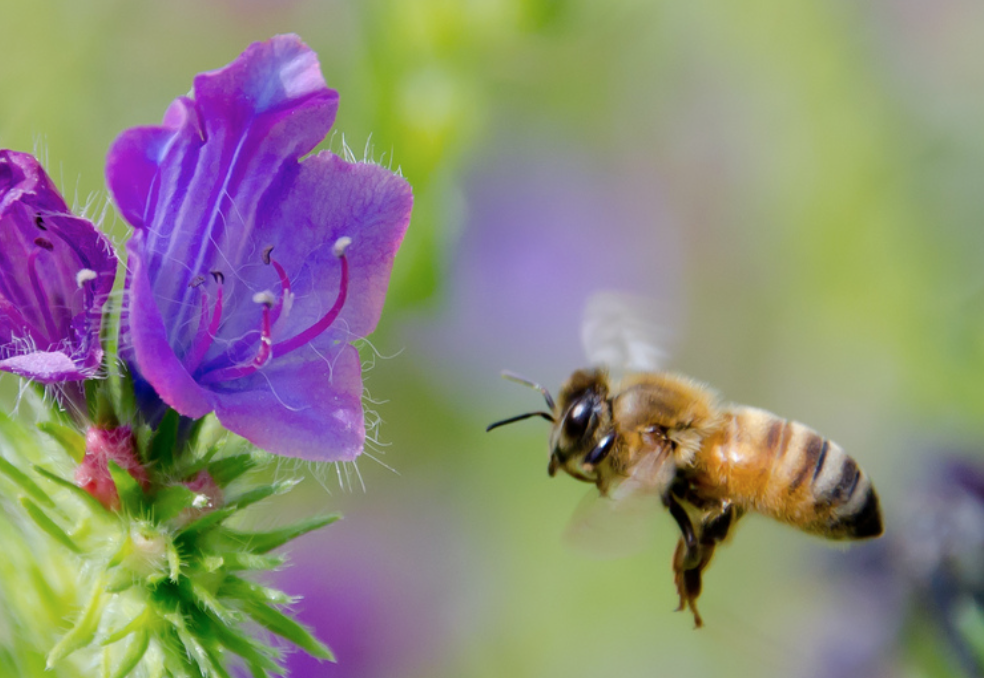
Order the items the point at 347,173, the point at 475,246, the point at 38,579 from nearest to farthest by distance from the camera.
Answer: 1. the point at 347,173
2. the point at 38,579
3. the point at 475,246

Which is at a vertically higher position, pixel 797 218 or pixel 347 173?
pixel 347 173

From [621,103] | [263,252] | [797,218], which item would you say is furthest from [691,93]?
[263,252]

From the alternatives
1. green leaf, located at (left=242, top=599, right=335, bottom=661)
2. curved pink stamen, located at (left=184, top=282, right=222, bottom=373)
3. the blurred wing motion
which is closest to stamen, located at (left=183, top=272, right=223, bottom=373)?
curved pink stamen, located at (left=184, top=282, right=222, bottom=373)

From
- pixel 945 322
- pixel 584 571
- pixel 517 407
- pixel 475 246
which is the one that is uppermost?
pixel 945 322

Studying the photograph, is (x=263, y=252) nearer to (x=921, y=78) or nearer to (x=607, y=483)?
(x=607, y=483)

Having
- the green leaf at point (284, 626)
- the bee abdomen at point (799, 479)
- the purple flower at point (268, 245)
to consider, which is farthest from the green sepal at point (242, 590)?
the bee abdomen at point (799, 479)

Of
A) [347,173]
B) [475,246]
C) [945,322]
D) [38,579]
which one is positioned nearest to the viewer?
[347,173]
